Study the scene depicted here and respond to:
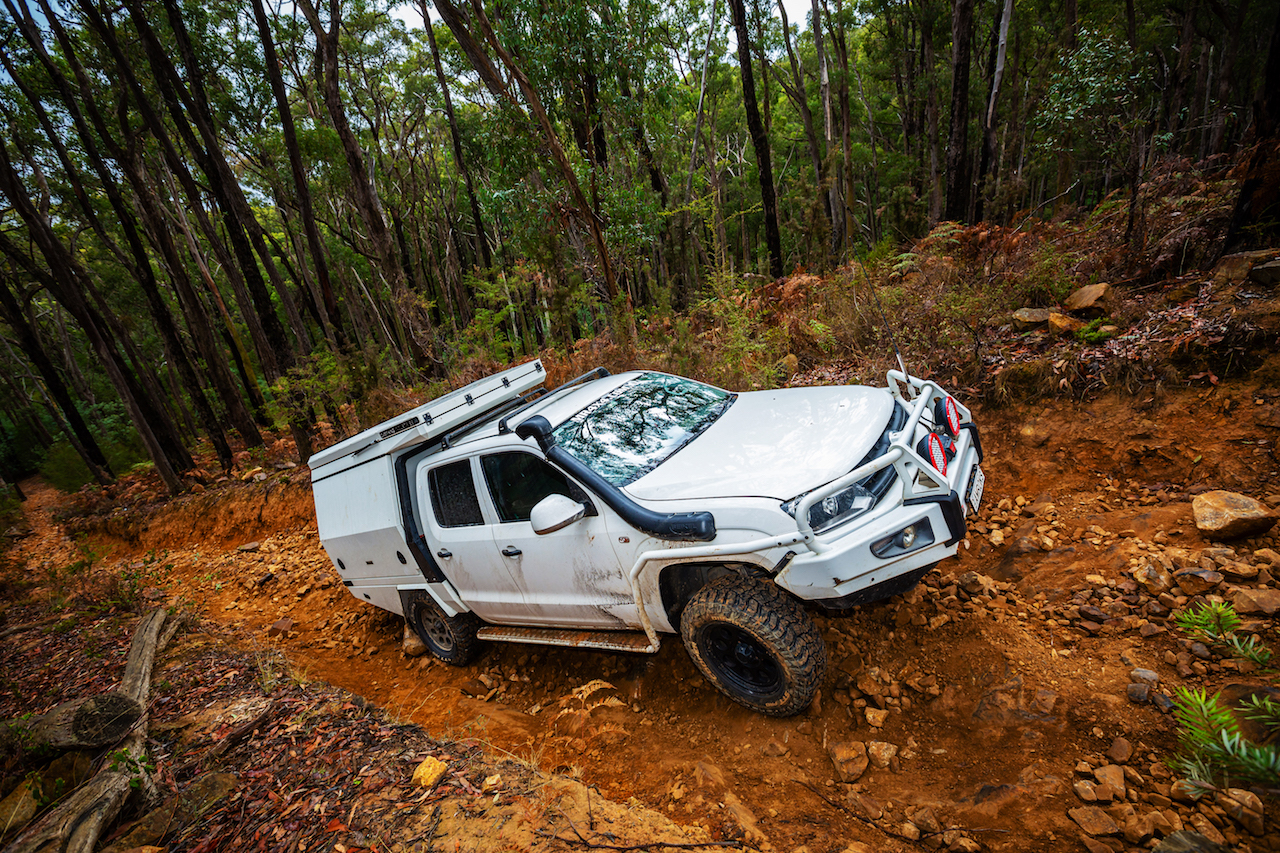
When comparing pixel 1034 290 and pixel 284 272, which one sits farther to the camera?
pixel 284 272

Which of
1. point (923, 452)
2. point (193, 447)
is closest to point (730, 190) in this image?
point (193, 447)

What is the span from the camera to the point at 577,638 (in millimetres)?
3281

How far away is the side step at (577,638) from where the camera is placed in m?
3.03

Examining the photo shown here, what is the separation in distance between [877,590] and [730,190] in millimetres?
30828

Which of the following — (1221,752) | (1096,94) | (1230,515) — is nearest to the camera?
(1221,752)

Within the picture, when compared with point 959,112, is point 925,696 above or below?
below

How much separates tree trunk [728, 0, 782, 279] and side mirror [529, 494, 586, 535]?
1105cm

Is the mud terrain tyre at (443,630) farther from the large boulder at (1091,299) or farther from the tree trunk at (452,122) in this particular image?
the tree trunk at (452,122)

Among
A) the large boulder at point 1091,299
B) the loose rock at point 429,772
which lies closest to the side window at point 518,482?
the loose rock at point 429,772

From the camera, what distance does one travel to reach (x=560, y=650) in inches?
159

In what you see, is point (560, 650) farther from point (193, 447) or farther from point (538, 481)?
point (193, 447)

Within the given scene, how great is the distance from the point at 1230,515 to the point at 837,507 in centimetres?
230

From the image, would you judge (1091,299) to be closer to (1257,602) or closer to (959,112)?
(1257,602)

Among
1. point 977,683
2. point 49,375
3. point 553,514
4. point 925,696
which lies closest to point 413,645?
point 553,514
